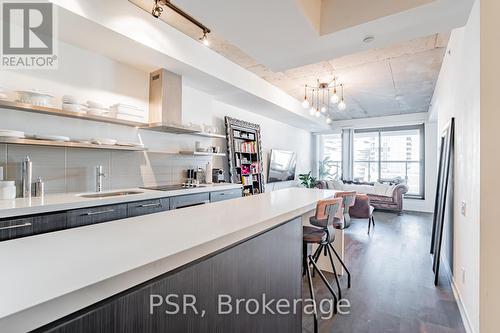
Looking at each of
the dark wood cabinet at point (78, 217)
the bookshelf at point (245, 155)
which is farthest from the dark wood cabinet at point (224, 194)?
the bookshelf at point (245, 155)

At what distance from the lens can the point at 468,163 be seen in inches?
80.2

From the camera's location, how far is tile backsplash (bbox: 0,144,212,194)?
2.34m

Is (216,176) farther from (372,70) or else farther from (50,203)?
(372,70)

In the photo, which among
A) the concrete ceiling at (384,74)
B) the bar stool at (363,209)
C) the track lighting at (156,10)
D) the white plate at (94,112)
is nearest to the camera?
the track lighting at (156,10)

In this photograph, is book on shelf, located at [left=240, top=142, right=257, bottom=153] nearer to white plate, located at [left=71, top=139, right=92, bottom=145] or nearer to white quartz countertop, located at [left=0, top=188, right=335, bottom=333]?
white plate, located at [left=71, top=139, right=92, bottom=145]

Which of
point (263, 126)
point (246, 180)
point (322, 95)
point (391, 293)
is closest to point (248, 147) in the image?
point (246, 180)

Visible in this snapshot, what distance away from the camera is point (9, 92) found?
2309 mm

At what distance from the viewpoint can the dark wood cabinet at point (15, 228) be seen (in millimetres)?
1714

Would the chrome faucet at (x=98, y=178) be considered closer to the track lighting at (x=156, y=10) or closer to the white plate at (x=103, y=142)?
the white plate at (x=103, y=142)

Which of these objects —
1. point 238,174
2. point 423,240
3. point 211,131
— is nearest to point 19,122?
point 211,131

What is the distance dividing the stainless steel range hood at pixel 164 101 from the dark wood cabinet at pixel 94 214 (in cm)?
127

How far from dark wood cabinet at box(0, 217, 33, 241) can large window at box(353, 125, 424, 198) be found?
8270 mm

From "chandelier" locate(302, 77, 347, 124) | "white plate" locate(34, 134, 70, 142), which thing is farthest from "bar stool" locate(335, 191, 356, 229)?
"white plate" locate(34, 134, 70, 142)

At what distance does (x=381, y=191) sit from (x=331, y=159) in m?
2.35
